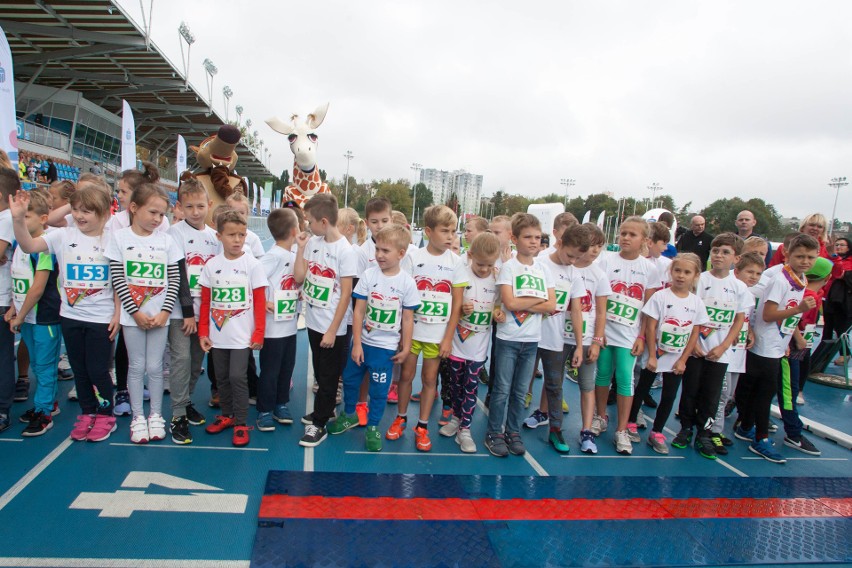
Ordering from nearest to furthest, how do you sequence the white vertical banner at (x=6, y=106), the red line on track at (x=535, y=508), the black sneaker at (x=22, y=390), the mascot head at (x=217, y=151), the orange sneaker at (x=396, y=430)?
the red line on track at (x=535, y=508) → the orange sneaker at (x=396, y=430) → the black sneaker at (x=22, y=390) → the white vertical banner at (x=6, y=106) → the mascot head at (x=217, y=151)

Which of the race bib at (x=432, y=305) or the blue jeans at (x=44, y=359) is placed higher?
the race bib at (x=432, y=305)

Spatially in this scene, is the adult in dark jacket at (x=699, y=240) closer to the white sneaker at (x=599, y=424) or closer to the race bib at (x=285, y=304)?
the white sneaker at (x=599, y=424)

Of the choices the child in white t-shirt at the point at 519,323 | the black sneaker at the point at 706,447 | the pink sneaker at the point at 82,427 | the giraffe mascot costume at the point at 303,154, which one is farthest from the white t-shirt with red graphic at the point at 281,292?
the giraffe mascot costume at the point at 303,154

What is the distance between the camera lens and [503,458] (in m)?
3.30

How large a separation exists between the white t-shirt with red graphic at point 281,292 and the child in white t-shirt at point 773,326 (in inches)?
141

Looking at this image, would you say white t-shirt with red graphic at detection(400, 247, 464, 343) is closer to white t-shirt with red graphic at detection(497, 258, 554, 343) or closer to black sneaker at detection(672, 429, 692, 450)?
white t-shirt with red graphic at detection(497, 258, 554, 343)

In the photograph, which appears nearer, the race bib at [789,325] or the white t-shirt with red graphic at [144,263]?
the white t-shirt with red graphic at [144,263]

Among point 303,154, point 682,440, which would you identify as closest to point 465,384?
point 682,440

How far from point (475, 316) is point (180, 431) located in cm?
211

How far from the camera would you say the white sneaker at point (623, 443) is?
3.51 m

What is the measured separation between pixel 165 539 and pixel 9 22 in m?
18.7

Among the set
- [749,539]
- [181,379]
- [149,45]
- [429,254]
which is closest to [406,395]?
[429,254]

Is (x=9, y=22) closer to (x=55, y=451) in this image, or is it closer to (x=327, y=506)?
(x=55, y=451)

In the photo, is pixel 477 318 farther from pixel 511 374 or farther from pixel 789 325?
pixel 789 325
